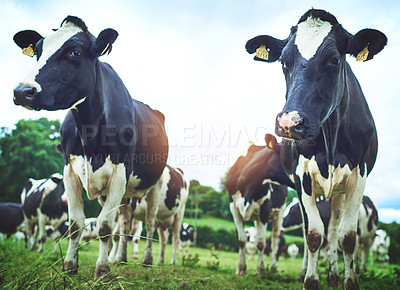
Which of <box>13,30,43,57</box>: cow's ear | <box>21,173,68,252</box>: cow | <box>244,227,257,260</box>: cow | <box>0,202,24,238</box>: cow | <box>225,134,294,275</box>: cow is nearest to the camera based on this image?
<box>13,30,43,57</box>: cow's ear

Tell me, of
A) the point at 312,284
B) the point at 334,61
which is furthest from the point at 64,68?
the point at 312,284

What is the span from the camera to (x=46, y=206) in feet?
33.9

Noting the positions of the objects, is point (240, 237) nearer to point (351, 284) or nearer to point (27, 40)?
point (351, 284)

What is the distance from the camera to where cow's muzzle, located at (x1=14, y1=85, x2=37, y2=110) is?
3.02m

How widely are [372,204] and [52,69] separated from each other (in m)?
10.3

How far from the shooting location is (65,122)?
436 cm

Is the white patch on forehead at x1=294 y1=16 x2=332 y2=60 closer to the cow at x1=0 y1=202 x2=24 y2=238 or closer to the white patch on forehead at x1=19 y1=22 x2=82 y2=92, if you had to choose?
the white patch on forehead at x1=19 y1=22 x2=82 y2=92

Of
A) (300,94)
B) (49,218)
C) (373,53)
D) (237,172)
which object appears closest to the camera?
(300,94)

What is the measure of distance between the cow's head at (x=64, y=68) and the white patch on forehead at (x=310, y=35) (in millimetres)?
2050

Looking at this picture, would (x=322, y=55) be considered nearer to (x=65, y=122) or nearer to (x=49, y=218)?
(x=65, y=122)

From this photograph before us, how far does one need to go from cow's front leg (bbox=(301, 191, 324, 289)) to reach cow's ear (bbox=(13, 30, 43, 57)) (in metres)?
3.85

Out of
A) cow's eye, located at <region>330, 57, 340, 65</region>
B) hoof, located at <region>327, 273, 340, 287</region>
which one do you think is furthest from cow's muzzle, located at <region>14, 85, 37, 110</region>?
hoof, located at <region>327, 273, 340, 287</region>

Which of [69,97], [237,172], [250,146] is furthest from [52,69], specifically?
[250,146]

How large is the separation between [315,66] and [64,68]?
255 centimetres
